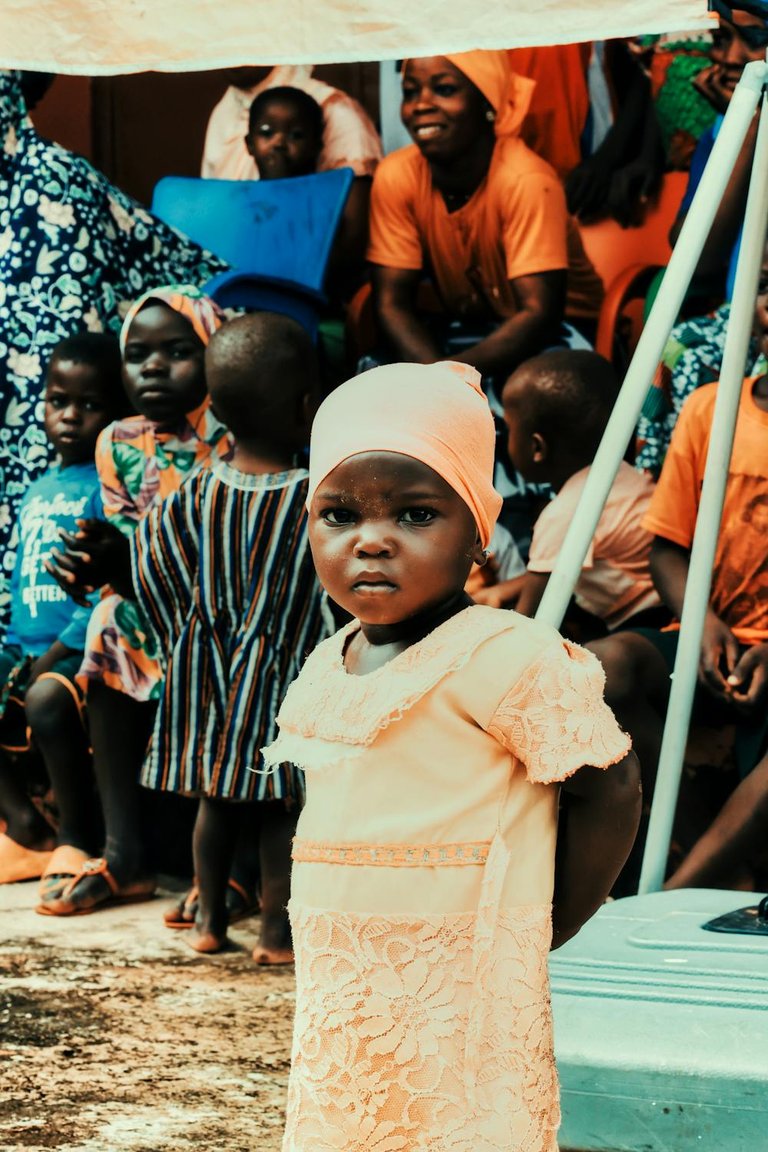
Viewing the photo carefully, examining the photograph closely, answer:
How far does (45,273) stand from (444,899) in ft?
11.4

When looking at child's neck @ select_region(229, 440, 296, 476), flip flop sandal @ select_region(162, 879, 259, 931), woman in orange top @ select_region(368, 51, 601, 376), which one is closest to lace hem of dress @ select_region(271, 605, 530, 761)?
child's neck @ select_region(229, 440, 296, 476)

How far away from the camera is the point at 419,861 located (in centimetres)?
161

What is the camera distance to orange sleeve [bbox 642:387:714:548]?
3.51 metres

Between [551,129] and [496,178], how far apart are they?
73 centimetres

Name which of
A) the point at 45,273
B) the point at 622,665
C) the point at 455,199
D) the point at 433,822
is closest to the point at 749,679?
the point at 622,665

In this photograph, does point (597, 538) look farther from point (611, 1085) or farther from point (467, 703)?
point (467, 703)

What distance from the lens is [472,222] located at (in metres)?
4.60

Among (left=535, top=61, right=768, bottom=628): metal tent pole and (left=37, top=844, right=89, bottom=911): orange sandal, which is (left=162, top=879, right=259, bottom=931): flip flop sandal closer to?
(left=37, top=844, right=89, bottom=911): orange sandal

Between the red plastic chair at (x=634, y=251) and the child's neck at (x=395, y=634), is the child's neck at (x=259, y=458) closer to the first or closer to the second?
the red plastic chair at (x=634, y=251)

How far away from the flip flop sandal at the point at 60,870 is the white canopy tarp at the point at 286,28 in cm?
215

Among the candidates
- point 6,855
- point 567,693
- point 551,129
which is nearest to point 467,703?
point 567,693

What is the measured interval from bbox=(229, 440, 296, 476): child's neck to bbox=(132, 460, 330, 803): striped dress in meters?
0.03

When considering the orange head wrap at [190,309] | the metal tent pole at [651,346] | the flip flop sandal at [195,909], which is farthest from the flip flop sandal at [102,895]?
the metal tent pole at [651,346]

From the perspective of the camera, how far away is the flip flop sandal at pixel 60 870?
3.92m
